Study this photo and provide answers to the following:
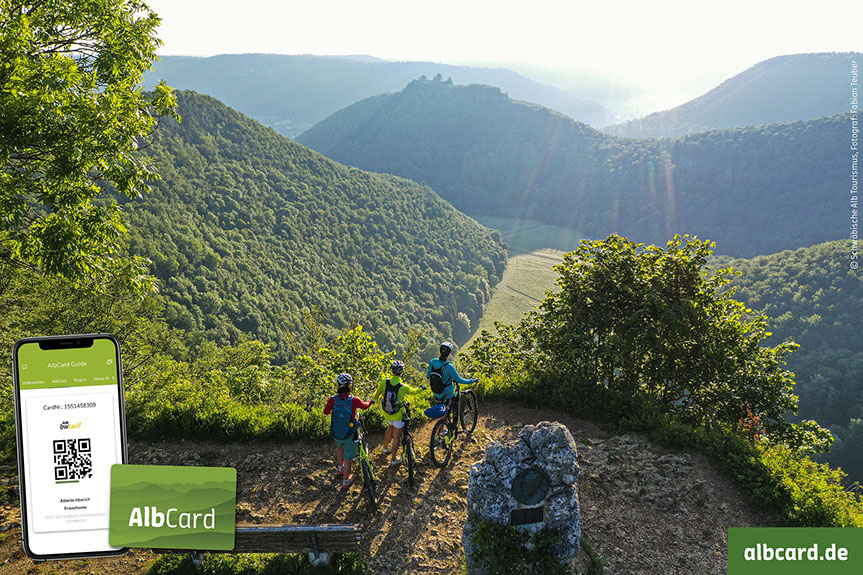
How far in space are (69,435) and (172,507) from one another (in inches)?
40.4

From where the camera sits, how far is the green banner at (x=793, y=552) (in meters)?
4.96

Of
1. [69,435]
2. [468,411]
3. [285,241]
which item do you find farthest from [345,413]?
[285,241]

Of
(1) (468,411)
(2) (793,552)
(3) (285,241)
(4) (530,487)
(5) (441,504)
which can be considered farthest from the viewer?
(3) (285,241)

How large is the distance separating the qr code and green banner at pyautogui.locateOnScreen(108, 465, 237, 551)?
326 millimetres

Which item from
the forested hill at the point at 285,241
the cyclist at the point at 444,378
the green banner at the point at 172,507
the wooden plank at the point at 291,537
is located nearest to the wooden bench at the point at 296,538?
the wooden plank at the point at 291,537

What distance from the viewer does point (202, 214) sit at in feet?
261

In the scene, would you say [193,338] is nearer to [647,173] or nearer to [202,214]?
[202,214]

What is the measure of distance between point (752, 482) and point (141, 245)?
6582cm

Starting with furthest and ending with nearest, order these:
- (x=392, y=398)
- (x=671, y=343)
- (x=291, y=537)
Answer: (x=671, y=343) < (x=392, y=398) < (x=291, y=537)

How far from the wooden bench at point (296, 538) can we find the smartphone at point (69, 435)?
2.78 m

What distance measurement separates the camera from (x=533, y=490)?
616 centimetres

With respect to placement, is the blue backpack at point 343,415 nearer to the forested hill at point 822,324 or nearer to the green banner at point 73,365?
the green banner at point 73,365

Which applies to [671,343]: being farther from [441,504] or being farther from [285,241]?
[285,241]

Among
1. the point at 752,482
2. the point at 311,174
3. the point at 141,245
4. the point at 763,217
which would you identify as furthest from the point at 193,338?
the point at 763,217
